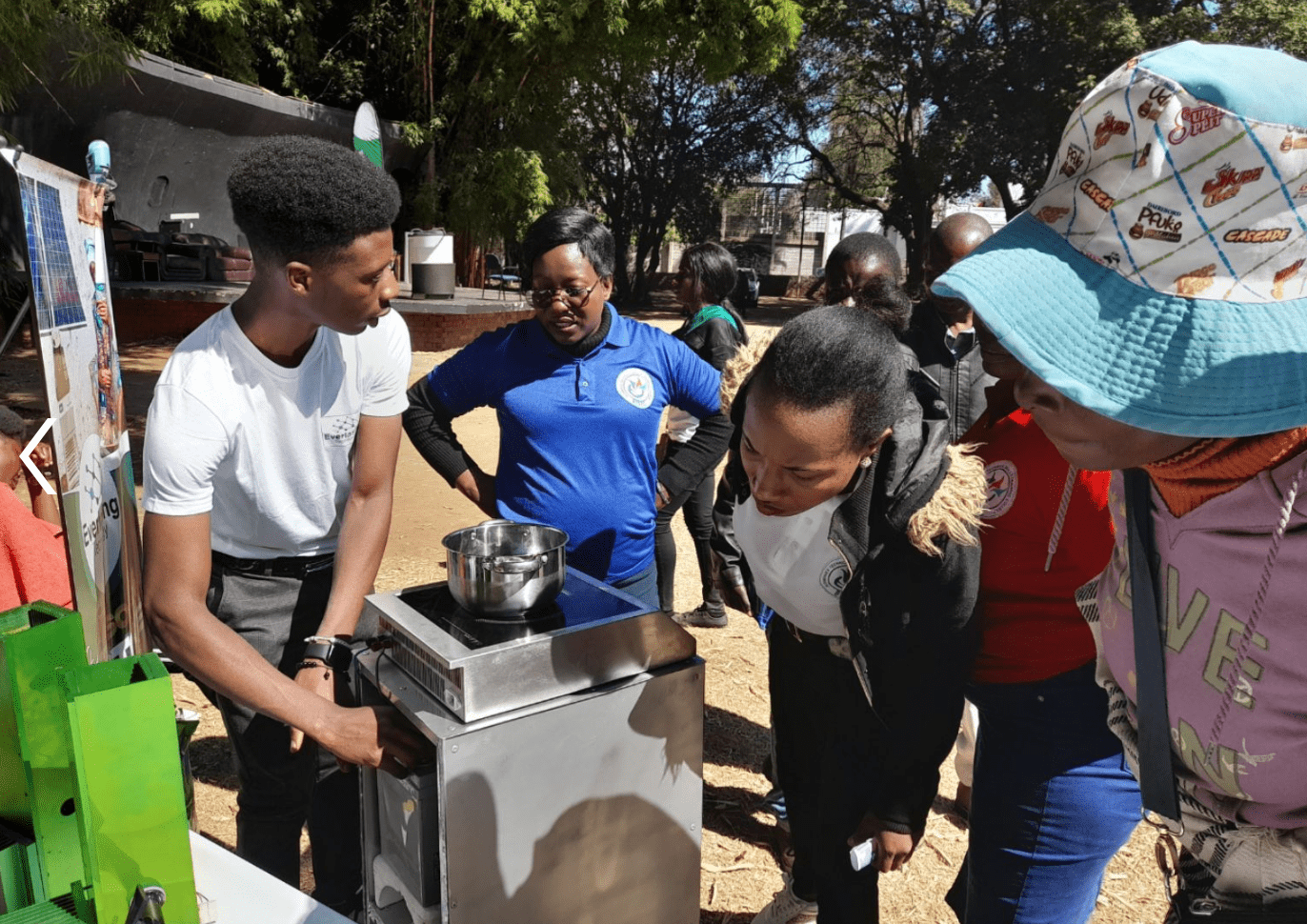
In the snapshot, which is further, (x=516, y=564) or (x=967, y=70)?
(x=967, y=70)

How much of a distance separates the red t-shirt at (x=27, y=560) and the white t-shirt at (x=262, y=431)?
0.90 meters

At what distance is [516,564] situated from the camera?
6.44 ft

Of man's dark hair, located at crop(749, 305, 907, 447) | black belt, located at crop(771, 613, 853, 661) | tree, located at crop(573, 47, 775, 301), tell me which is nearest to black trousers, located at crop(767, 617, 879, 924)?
black belt, located at crop(771, 613, 853, 661)

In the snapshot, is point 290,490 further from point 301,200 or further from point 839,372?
point 839,372

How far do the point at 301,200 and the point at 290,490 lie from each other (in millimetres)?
732

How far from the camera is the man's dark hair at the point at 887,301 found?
12.3 ft

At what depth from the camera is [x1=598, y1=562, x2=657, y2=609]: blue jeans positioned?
3156mm

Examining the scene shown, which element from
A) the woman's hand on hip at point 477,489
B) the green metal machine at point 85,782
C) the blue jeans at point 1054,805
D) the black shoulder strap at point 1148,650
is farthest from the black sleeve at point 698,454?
the green metal machine at point 85,782

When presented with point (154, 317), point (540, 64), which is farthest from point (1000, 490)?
point (540, 64)

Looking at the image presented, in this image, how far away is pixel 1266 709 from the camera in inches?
42.8

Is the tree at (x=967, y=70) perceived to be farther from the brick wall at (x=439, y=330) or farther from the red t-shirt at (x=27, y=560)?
the red t-shirt at (x=27, y=560)

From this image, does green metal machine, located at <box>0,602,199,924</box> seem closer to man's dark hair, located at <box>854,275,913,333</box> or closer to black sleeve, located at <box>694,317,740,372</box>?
man's dark hair, located at <box>854,275,913,333</box>

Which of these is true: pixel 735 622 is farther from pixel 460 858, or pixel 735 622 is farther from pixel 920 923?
pixel 460 858

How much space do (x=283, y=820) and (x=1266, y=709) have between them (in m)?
2.40
